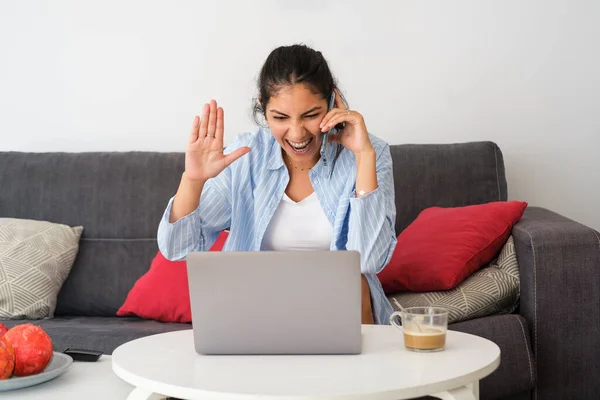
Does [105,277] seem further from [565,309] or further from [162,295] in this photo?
[565,309]

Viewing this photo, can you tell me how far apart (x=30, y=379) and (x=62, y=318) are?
124 centimetres

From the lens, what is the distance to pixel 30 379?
1.34m

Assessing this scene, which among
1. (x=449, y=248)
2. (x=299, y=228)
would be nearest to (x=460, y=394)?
(x=299, y=228)

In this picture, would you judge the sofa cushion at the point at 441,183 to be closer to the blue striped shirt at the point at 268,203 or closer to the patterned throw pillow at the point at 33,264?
the blue striped shirt at the point at 268,203

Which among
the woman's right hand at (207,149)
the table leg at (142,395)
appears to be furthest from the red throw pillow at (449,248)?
the table leg at (142,395)

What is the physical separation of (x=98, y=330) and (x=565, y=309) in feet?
4.15

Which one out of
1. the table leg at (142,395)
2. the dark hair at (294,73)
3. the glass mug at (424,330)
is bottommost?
the table leg at (142,395)

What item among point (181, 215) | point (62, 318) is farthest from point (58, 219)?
point (181, 215)

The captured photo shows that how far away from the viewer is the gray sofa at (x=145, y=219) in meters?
2.10

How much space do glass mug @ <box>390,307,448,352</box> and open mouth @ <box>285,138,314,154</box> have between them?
639mm

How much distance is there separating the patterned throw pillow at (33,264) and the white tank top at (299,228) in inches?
35.9

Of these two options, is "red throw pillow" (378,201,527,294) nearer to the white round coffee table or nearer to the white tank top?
the white tank top

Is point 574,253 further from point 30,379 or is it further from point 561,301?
point 30,379

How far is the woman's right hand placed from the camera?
1756mm
